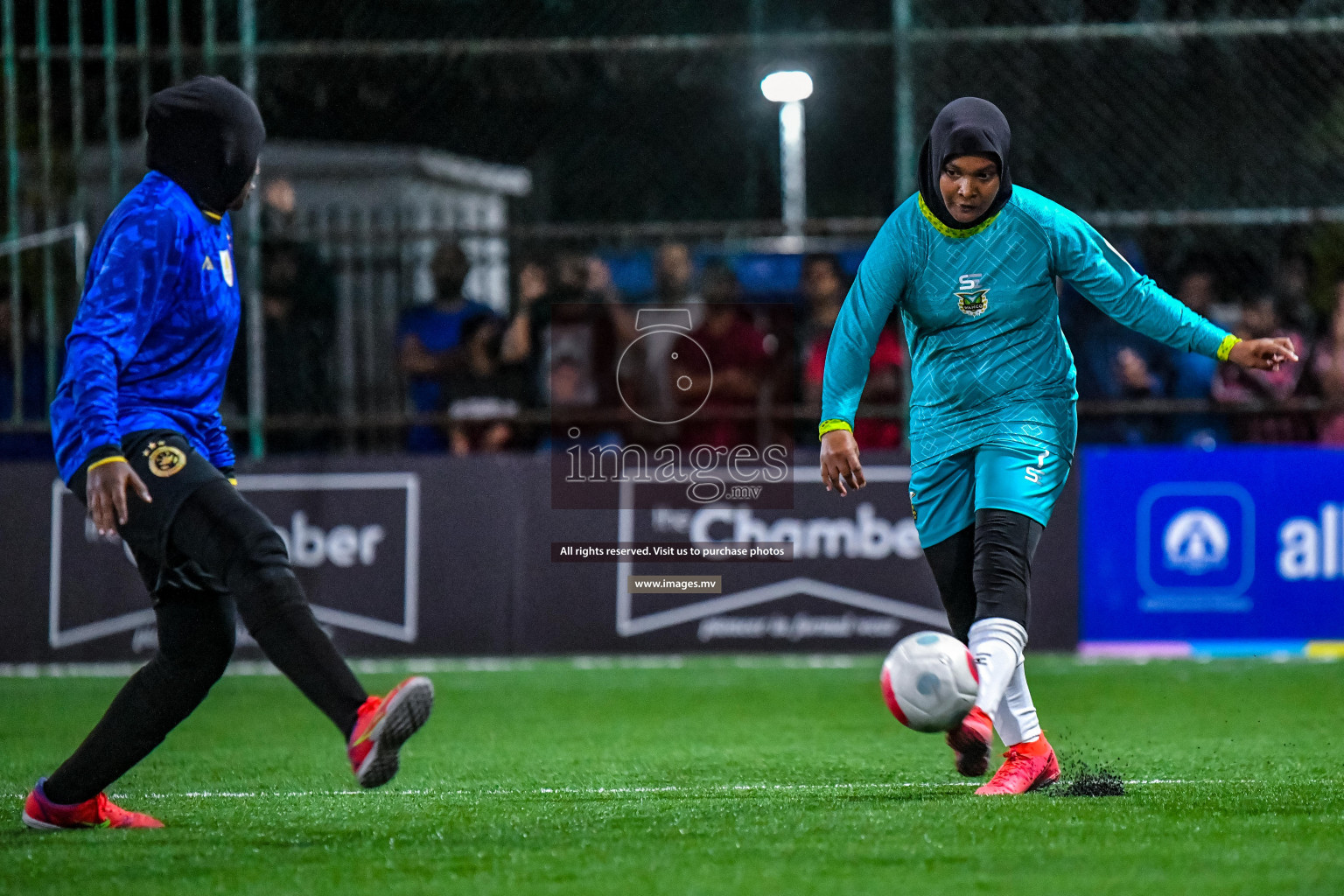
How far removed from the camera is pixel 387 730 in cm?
401

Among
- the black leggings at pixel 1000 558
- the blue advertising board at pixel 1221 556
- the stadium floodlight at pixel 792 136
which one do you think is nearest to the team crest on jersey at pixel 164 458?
the black leggings at pixel 1000 558

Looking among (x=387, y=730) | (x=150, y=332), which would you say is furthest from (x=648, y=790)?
(x=150, y=332)

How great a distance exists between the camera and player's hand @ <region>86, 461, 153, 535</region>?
4191mm

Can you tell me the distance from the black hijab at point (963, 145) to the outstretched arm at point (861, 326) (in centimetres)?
15

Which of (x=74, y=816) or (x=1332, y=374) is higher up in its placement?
(x=1332, y=374)

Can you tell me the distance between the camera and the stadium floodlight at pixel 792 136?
444 inches

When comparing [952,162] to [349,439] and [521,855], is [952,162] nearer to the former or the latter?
[521,855]

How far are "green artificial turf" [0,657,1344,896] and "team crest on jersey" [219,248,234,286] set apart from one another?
4.98ft

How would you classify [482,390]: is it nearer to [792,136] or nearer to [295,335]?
[295,335]

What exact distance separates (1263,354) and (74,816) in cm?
372

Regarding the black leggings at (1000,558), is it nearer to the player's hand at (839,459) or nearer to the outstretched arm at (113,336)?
the player's hand at (839,459)

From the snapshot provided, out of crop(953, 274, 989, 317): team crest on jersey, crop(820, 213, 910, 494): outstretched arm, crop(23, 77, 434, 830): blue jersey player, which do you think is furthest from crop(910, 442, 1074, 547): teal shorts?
crop(23, 77, 434, 830): blue jersey player

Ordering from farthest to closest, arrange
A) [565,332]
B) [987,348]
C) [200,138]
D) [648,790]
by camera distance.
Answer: [565,332]
[648,790]
[987,348]
[200,138]

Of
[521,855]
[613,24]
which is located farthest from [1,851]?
[613,24]
